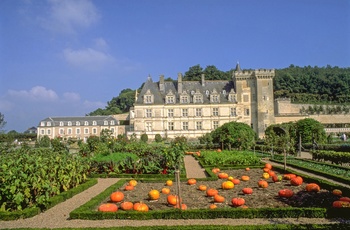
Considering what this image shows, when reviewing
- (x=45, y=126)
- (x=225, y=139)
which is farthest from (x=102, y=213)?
(x=45, y=126)

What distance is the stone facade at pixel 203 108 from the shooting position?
4700 centimetres

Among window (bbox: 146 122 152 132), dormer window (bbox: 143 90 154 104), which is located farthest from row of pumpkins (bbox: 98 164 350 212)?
dormer window (bbox: 143 90 154 104)

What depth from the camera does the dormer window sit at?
1853 inches

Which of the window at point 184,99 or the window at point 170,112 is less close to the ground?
the window at point 184,99

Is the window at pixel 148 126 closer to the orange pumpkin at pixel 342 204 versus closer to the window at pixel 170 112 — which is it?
the window at pixel 170 112

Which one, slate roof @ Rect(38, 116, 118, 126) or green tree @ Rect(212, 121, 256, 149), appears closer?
green tree @ Rect(212, 121, 256, 149)

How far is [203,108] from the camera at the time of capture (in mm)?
47781

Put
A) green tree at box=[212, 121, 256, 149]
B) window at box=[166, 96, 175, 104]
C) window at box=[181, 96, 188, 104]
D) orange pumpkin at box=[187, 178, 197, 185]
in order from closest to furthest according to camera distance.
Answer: orange pumpkin at box=[187, 178, 197, 185] → green tree at box=[212, 121, 256, 149] → window at box=[166, 96, 175, 104] → window at box=[181, 96, 188, 104]

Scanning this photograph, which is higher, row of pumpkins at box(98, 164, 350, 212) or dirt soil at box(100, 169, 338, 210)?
row of pumpkins at box(98, 164, 350, 212)

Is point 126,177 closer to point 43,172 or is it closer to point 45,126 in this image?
point 43,172

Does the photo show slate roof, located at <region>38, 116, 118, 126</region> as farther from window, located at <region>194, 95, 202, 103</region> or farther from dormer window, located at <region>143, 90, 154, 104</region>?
window, located at <region>194, 95, 202, 103</region>

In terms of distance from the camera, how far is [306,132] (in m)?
26.8

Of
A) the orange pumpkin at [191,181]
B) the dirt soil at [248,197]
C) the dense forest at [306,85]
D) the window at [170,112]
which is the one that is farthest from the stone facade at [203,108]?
the dirt soil at [248,197]

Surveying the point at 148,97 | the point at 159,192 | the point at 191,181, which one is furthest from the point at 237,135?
the point at 148,97
